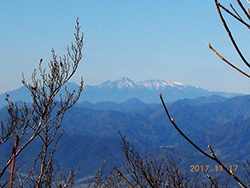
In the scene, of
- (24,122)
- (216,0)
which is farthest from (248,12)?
(24,122)

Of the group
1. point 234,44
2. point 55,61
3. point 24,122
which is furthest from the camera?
point 55,61

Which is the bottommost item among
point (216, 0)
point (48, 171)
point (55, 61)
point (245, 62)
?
A: point (245, 62)

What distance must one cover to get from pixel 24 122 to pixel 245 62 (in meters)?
9.34

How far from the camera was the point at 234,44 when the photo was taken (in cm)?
155

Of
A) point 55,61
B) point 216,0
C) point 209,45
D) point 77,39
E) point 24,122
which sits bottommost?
point 209,45

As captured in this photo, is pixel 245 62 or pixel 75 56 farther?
pixel 75 56

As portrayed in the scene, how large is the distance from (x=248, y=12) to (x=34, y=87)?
932 cm

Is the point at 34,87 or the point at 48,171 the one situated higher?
the point at 34,87

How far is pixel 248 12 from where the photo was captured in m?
1.68

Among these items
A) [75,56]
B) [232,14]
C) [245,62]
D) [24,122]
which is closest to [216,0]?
[232,14]

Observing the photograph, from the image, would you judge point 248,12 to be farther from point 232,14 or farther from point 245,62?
point 245,62

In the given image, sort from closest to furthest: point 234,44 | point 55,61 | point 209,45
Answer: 1. point 234,44
2. point 209,45
3. point 55,61

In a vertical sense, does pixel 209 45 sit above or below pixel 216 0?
below

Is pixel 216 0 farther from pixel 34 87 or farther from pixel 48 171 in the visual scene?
pixel 48 171
